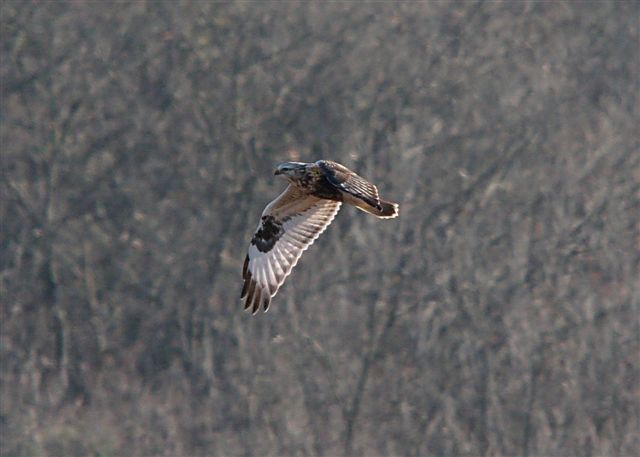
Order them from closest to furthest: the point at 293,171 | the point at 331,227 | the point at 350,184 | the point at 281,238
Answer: the point at 350,184 < the point at 293,171 < the point at 281,238 < the point at 331,227

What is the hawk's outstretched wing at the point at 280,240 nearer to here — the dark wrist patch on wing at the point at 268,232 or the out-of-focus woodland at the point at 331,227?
the dark wrist patch on wing at the point at 268,232

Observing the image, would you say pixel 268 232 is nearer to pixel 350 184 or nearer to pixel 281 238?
pixel 281 238

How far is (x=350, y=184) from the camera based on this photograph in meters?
8.45

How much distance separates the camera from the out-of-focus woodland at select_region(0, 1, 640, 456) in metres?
14.3

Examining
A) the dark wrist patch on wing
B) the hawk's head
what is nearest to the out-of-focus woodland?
the dark wrist patch on wing

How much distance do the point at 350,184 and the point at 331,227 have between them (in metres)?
5.85

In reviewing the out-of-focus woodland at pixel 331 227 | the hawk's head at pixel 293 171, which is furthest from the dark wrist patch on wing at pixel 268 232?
the out-of-focus woodland at pixel 331 227

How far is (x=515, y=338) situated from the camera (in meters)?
14.5

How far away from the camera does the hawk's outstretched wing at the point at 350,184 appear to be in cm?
827

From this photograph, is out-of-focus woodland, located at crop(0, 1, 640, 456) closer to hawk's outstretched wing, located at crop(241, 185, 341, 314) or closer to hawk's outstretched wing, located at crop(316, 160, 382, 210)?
hawk's outstretched wing, located at crop(241, 185, 341, 314)

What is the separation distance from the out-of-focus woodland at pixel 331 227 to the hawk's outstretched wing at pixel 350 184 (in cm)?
546

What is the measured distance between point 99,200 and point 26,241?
658 mm

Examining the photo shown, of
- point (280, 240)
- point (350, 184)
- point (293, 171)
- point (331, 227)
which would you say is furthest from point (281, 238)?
point (331, 227)

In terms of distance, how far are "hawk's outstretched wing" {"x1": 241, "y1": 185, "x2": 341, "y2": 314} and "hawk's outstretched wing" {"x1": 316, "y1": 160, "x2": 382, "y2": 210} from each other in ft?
2.49
